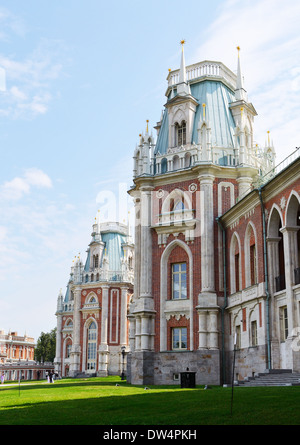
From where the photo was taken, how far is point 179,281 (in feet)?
129

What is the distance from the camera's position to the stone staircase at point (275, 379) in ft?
79.1

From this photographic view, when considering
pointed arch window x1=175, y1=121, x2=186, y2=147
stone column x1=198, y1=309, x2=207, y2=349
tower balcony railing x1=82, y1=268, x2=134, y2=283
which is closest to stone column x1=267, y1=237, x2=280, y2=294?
stone column x1=198, y1=309, x2=207, y2=349

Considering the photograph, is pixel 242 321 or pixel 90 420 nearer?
pixel 90 420

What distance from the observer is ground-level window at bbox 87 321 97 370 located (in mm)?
72731

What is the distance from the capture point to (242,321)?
1328 inches

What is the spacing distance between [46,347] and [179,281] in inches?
3713

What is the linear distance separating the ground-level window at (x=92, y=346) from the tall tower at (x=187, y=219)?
31.2 metres

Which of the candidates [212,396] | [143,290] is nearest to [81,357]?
[143,290]

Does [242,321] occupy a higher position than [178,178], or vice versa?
[178,178]

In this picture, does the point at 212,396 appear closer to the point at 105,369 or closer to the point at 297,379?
the point at 297,379

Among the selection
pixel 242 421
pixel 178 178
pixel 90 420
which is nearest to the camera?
pixel 242 421

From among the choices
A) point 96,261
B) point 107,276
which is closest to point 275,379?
point 107,276
